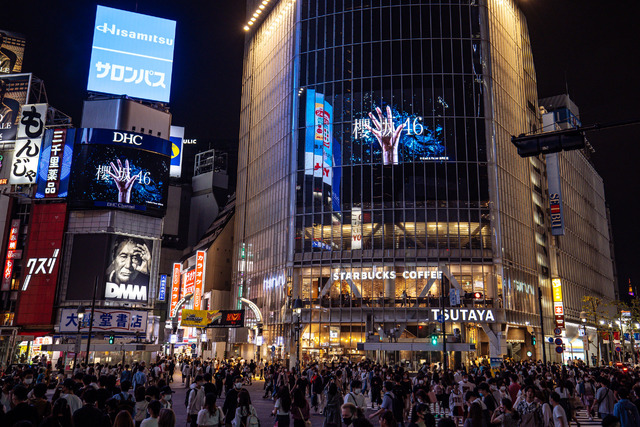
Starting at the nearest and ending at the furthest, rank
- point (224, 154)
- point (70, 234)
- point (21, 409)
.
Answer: point (21, 409) < point (70, 234) < point (224, 154)

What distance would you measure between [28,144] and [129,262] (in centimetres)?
2059

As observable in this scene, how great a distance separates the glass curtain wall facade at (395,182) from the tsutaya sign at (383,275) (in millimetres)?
108

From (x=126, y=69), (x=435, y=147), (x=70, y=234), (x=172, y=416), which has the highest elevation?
(x=126, y=69)

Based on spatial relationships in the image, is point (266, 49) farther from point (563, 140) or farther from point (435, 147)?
point (563, 140)

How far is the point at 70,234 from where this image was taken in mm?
67250

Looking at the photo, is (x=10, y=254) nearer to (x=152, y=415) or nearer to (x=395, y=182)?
(x=395, y=182)

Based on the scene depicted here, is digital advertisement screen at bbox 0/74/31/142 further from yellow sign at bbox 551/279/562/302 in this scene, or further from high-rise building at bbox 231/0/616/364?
yellow sign at bbox 551/279/562/302

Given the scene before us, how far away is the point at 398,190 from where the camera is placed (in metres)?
57.3

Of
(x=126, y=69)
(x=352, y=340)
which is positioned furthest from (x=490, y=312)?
(x=126, y=69)

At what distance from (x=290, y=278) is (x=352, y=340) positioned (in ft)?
30.3

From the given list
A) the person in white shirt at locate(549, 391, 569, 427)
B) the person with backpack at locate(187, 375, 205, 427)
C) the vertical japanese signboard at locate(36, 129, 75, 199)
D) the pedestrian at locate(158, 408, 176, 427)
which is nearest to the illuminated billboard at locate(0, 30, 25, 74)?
the vertical japanese signboard at locate(36, 129, 75, 199)

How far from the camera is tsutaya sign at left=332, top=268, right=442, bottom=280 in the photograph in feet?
181

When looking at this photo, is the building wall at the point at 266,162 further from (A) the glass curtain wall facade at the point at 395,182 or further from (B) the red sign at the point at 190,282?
(B) the red sign at the point at 190,282

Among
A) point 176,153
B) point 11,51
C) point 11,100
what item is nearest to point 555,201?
point 176,153
